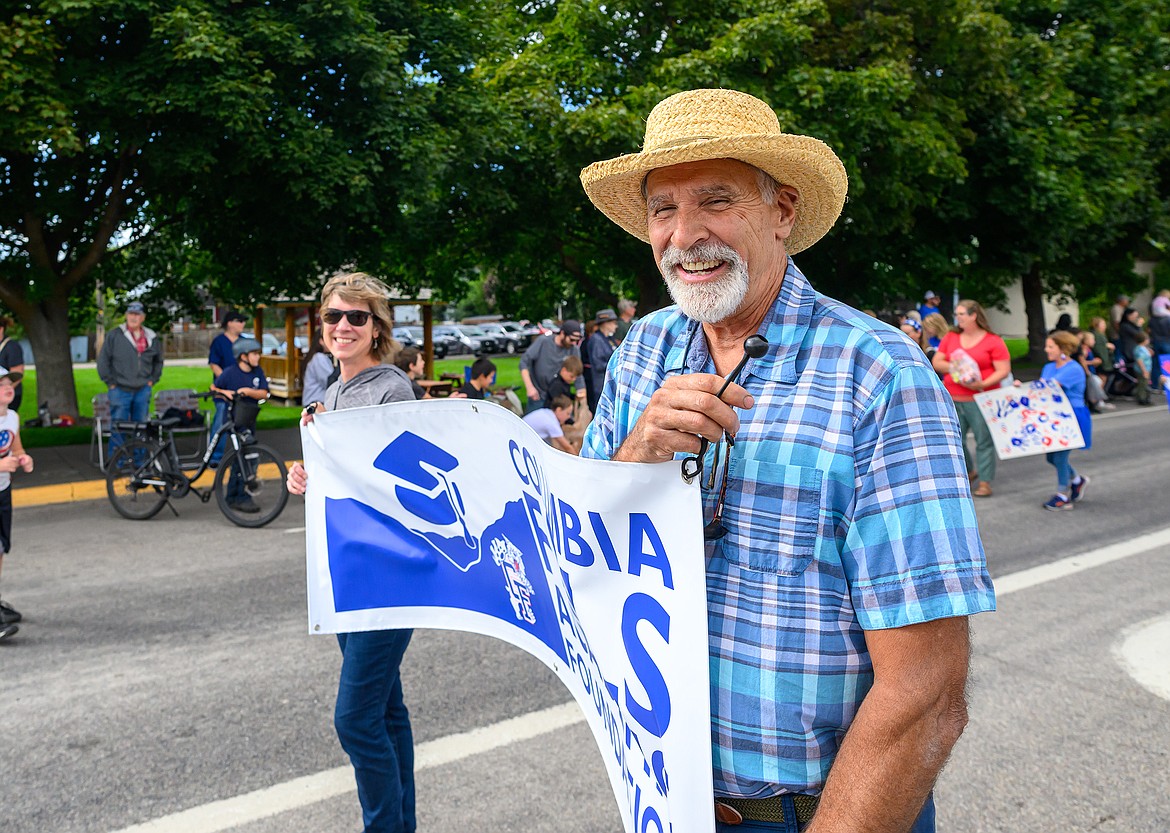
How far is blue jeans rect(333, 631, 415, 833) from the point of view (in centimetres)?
312

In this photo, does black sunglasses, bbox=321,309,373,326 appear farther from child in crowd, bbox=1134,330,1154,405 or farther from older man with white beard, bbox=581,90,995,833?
child in crowd, bbox=1134,330,1154,405

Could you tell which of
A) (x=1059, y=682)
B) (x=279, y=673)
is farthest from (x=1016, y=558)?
(x=279, y=673)

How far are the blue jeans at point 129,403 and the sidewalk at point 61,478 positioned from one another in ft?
2.22

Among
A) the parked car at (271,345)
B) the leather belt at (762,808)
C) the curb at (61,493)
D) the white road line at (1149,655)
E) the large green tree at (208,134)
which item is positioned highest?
the large green tree at (208,134)

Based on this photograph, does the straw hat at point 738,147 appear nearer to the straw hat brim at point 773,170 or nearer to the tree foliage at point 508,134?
the straw hat brim at point 773,170

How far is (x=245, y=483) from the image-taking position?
30.3 ft

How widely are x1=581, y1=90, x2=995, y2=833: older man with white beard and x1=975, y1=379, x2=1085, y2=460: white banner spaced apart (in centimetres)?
886

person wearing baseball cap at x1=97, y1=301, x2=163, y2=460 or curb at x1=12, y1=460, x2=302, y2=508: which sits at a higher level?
person wearing baseball cap at x1=97, y1=301, x2=163, y2=460

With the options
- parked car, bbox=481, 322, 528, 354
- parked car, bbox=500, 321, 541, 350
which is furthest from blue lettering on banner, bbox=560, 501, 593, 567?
parked car, bbox=500, 321, 541, 350

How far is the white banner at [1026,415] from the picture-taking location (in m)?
9.83

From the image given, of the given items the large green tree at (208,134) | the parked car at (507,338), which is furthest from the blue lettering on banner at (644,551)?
the parked car at (507,338)

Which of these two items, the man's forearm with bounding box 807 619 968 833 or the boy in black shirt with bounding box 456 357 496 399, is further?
the boy in black shirt with bounding box 456 357 496 399

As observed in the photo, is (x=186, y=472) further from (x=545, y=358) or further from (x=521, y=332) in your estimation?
(x=521, y=332)

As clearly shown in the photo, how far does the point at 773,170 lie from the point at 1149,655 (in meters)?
4.67
